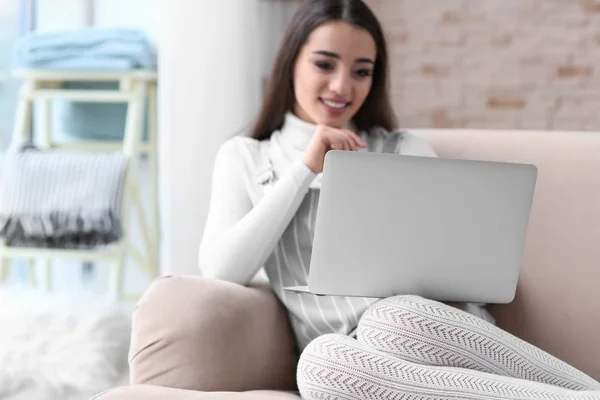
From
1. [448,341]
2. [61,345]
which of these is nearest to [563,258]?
[448,341]

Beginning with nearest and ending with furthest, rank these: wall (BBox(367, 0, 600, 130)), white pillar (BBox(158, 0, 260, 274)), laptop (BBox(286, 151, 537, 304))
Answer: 1. laptop (BBox(286, 151, 537, 304))
2. white pillar (BBox(158, 0, 260, 274))
3. wall (BBox(367, 0, 600, 130))

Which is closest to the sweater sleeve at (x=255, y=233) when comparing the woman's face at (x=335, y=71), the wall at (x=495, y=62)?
the woman's face at (x=335, y=71)

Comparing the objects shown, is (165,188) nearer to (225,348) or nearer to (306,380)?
(225,348)

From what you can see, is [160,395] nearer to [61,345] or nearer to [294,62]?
[294,62]

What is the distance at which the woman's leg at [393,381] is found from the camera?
898 millimetres

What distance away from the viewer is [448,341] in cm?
97

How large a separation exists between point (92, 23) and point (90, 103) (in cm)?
38

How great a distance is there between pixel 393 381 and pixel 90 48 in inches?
64.2

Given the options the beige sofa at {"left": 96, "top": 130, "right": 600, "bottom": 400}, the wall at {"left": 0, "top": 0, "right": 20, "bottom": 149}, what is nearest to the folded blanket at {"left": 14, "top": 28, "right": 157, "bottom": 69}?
the wall at {"left": 0, "top": 0, "right": 20, "bottom": 149}

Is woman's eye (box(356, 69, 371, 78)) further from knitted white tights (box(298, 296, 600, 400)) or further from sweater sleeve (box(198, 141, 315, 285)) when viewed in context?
knitted white tights (box(298, 296, 600, 400))

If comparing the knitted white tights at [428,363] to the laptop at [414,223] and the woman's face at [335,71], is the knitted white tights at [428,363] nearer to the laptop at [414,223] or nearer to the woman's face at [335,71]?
the laptop at [414,223]

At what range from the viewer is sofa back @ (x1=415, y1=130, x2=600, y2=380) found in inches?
48.3

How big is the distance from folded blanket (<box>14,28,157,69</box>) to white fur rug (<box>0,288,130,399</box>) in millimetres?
709

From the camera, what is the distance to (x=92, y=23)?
8.68 ft
